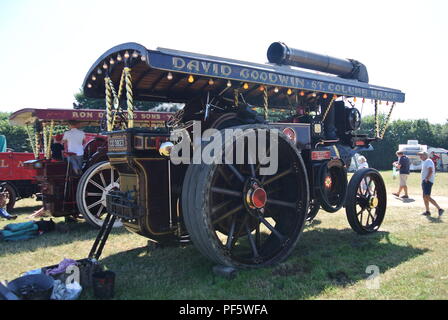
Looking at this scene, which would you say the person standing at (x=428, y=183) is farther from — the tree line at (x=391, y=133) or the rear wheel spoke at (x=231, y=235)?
the tree line at (x=391, y=133)

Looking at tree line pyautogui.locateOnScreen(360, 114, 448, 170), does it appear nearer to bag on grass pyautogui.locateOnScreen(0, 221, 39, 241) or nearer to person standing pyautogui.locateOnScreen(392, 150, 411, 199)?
person standing pyautogui.locateOnScreen(392, 150, 411, 199)

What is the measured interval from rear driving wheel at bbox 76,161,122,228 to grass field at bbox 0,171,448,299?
0.32 metres

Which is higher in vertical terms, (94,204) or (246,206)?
(246,206)

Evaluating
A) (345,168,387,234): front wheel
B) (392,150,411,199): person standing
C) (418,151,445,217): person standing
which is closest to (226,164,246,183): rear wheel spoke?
(345,168,387,234): front wheel

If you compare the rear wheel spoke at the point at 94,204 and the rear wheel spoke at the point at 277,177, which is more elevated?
the rear wheel spoke at the point at 277,177

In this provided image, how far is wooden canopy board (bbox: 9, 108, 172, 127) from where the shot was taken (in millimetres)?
7434

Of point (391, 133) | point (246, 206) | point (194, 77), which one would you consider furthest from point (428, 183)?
point (391, 133)

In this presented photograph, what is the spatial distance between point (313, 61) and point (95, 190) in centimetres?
456

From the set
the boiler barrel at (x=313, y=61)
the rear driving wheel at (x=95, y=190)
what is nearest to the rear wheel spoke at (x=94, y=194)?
the rear driving wheel at (x=95, y=190)

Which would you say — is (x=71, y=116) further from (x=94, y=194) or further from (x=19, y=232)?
(x=19, y=232)

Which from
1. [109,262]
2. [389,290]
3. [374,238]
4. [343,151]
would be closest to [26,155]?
[109,262]

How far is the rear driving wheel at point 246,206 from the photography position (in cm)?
359

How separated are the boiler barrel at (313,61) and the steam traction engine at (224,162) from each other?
0.07 ft

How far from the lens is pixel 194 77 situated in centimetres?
456
